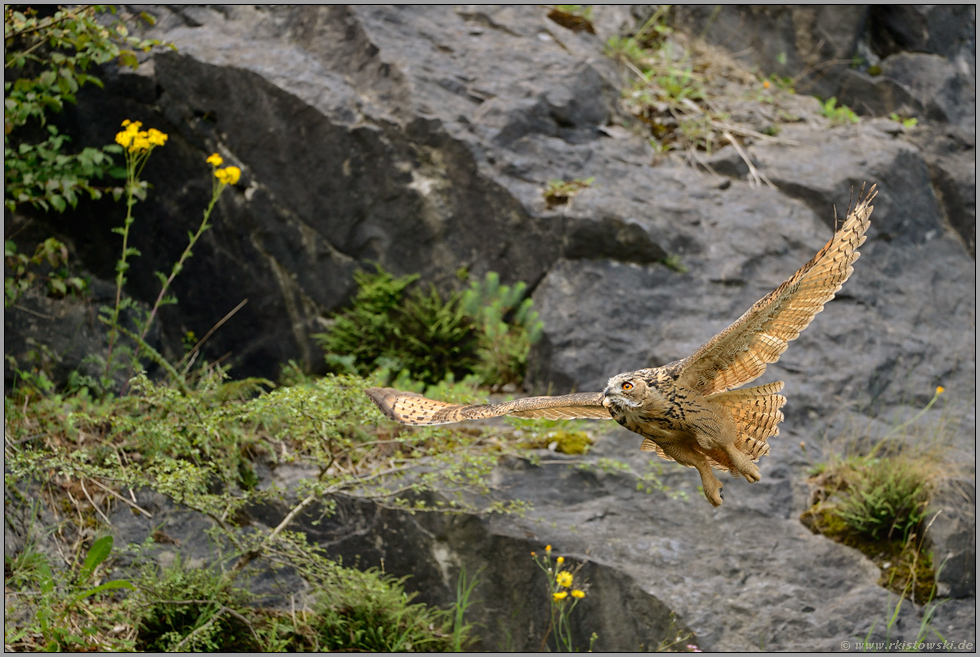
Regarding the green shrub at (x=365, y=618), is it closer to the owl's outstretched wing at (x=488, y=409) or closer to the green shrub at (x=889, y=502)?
the owl's outstretched wing at (x=488, y=409)

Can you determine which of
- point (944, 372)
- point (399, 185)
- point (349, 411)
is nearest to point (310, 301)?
point (399, 185)

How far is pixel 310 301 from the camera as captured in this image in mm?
6410

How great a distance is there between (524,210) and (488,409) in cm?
311

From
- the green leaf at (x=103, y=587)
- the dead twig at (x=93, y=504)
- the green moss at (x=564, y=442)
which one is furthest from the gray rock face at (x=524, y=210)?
the green leaf at (x=103, y=587)

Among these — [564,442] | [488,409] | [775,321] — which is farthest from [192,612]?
[775,321]

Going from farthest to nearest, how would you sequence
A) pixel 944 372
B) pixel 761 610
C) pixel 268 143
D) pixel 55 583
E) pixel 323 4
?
pixel 323 4, pixel 268 143, pixel 944 372, pixel 761 610, pixel 55 583

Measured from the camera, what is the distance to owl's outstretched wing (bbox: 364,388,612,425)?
3322 millimetres

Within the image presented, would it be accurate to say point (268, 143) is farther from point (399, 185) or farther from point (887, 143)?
point (887, 143)

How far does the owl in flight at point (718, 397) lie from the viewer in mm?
3074

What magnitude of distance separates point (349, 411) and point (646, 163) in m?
3.63

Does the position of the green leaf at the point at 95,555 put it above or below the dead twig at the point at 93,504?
above

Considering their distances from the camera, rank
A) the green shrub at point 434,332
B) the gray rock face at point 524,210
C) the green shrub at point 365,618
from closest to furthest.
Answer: the green shrub at point 365,618 < the gray rock face at point 524,210 < the green shrub at point 434,332

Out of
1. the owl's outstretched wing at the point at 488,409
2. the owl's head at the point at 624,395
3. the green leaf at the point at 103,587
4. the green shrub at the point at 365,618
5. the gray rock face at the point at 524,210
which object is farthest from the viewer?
the gray rock face at the point at 524,210

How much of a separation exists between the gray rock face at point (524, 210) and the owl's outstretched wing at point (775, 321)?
1.91 m
